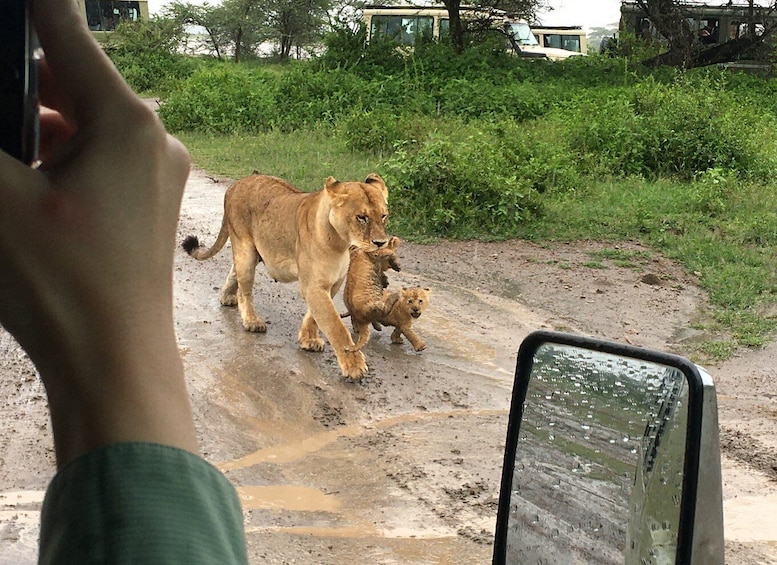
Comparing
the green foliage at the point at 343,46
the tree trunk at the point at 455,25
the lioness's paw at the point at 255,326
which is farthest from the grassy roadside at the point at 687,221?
the tree trunk at the point at 455,25

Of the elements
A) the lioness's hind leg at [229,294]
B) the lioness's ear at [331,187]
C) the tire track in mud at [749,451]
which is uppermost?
the lioness's ear at [331,187]

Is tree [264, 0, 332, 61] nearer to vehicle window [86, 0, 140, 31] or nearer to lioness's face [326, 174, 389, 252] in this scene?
vehicle window [86, 0, 140, 31]

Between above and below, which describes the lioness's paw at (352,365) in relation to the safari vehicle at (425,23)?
below

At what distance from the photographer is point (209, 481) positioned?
16.7 inches

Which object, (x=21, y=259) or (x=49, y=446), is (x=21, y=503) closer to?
(x=49, y=446)

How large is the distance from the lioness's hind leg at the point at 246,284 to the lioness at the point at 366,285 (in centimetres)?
41

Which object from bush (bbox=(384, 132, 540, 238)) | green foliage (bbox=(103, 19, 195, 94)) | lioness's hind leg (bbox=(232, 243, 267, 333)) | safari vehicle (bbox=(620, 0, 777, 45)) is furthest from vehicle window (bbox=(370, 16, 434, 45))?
lioness's hind leg (bbox=(232, 243, 267, 333))

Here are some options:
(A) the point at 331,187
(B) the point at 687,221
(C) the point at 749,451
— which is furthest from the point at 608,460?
(B) the point at 687,221

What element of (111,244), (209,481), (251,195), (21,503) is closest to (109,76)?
(111,244)

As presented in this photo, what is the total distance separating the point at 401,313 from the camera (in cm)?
405

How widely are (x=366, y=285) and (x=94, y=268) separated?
144 inches

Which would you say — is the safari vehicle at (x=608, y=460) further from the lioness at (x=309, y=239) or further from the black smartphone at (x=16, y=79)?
the lioness at (x=309, y=239)

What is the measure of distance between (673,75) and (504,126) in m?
4.22

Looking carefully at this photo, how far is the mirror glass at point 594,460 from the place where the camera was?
102 centimetres
